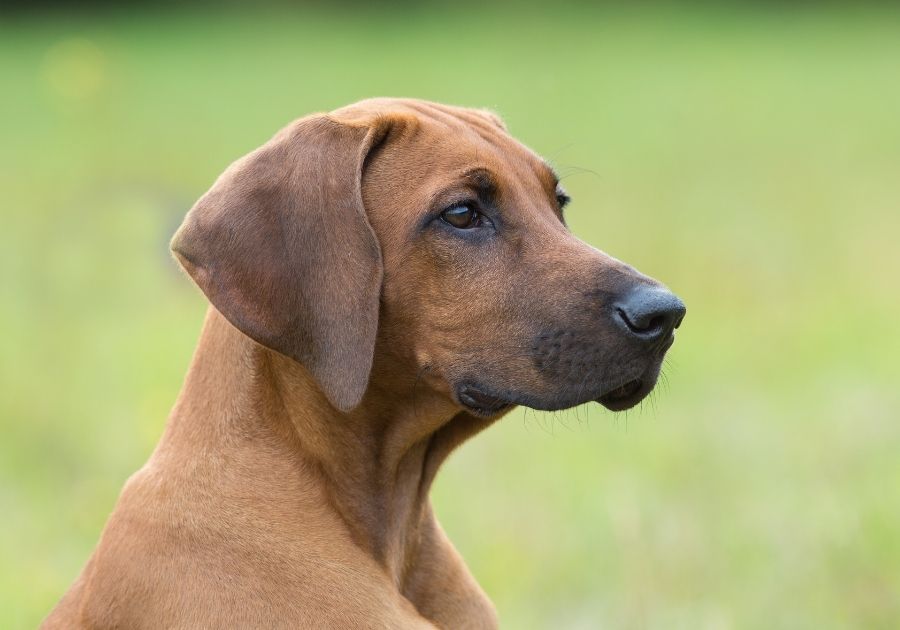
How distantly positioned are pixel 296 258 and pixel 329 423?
0.56 meters

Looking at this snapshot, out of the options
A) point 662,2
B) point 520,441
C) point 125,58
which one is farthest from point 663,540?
point 662,2

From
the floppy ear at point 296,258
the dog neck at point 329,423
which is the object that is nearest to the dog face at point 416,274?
the floppy ear at point 296,258

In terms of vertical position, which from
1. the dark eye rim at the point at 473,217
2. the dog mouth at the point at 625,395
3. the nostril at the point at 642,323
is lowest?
the dog mouth at the point at 625,395

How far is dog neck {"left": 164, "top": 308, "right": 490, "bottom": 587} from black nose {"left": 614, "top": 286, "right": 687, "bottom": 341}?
2.24 ft

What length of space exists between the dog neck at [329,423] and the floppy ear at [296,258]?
0.23 meters

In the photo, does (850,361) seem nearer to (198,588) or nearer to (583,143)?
(198,588)

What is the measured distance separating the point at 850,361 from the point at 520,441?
293 cm

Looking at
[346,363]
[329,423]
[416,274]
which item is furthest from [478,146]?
[329,423]

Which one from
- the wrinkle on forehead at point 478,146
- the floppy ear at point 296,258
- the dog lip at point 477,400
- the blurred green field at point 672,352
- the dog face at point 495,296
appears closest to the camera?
the floppy ear at point 296,258

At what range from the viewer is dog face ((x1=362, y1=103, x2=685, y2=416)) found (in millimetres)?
4516

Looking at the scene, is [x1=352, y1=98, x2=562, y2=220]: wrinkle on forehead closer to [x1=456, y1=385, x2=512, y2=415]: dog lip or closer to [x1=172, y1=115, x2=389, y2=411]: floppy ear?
[x1=172, y1=115, x2=389, y2=411]: floppy ear

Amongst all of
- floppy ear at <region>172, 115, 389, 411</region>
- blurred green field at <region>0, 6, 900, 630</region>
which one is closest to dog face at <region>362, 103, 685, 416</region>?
floppy ear at <region>172, 115, 389, 411</region>

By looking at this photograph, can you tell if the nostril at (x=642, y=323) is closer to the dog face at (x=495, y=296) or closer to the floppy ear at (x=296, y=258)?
the dog face at (x=495, y=296)

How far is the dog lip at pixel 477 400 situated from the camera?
462cm
